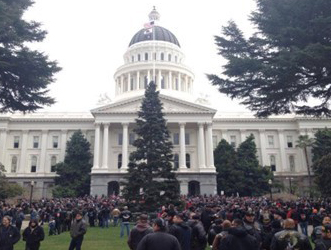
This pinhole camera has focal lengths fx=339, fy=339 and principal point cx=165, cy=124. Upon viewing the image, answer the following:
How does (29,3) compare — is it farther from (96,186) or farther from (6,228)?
(96,186)

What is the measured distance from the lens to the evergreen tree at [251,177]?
51281mm

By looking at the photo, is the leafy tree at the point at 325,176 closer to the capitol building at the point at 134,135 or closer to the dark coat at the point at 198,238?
the capitol building at the point at 134,135

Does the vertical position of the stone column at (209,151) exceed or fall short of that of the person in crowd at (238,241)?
it exceeds it

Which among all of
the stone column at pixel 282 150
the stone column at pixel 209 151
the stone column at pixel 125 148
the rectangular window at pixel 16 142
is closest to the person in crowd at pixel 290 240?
the stone column at pixel 125 148

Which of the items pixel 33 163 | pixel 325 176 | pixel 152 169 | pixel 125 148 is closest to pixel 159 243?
pixel 152 169

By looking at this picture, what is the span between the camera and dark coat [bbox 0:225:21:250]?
806 centimetres

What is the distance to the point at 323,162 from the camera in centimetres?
3588

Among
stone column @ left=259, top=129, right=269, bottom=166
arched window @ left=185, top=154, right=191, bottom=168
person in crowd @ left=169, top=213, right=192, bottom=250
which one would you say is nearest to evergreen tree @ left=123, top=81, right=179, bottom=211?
person in crowd @ left=169, top=213, right=192, bottom=250

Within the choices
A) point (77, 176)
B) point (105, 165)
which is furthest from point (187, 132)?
point (77, 176)

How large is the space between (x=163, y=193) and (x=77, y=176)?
31574mm

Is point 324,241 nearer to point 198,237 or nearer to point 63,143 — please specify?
point 198,237

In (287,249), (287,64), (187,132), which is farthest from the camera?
(187,132)

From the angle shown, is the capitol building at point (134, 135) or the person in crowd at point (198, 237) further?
the capitol building at point (134, 135)

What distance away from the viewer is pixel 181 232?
7574 mm
